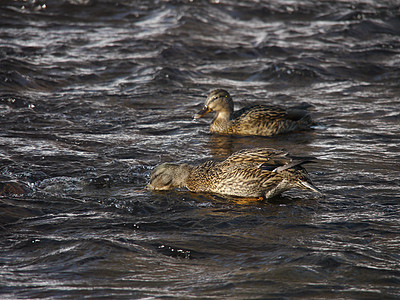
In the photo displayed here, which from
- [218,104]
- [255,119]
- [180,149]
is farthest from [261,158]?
[218,104]

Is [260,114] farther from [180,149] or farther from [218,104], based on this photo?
[180,149]

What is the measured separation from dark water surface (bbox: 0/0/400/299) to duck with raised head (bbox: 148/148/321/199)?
8.4 inches

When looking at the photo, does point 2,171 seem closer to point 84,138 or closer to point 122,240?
point 84,138

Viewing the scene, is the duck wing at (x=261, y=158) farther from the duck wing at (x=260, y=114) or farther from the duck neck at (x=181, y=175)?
the duck wing at (x=260, y=114)

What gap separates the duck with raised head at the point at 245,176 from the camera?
7.47m

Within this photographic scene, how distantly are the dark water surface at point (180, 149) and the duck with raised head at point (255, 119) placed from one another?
198 mm

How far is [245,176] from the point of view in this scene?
769cm

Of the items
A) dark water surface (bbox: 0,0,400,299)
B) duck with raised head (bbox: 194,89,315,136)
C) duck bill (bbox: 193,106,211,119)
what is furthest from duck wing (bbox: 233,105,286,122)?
duck bill (bbox: 193,106,211,119)

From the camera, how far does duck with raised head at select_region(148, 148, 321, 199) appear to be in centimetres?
747

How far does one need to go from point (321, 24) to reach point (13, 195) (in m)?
14.7

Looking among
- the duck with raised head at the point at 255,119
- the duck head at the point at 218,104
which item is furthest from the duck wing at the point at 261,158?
the duck head at the point at 218,104

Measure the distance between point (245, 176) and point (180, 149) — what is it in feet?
7.74

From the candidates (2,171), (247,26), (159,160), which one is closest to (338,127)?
(159,160)

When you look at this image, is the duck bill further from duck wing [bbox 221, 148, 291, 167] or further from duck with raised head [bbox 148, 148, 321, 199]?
duck wing [bbox 221, 148, 291, 167]
